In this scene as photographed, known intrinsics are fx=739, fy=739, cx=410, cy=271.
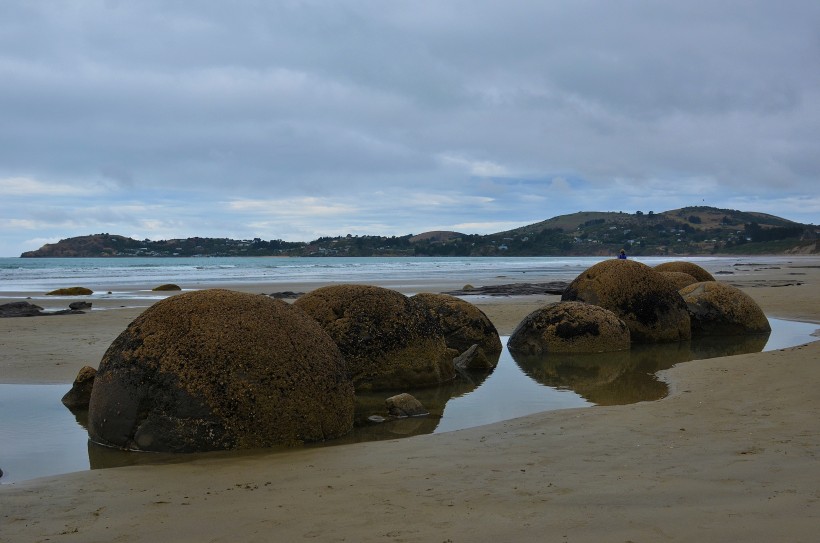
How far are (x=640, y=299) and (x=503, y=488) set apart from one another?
9.56m

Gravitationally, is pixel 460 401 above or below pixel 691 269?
below

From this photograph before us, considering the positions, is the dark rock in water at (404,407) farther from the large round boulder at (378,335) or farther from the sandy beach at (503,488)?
A: the large round boulder at (378,335)

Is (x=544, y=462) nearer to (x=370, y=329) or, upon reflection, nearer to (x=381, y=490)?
(x=381, y=490)

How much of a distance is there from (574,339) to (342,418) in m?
6.14

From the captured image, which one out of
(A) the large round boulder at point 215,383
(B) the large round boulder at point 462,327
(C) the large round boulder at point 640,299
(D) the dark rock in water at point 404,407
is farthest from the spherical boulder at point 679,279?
(A) the large round boulder at point 215,383

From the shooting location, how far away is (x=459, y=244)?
153125 mm

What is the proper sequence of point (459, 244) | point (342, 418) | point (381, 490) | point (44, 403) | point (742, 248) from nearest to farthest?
point (381, 490) → point (342, 418) → point (44, 403) → point (742, 248) → point (459, 244)

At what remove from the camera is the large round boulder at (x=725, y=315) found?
1410 centimetres

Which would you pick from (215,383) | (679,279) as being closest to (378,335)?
(215,383)

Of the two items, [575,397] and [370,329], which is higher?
[370,329]

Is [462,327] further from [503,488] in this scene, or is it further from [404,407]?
[503,488]

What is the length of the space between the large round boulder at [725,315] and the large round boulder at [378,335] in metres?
7.03

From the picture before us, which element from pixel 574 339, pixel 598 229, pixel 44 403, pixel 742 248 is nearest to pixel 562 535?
pixel 44 403

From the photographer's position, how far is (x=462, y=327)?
12.0m
